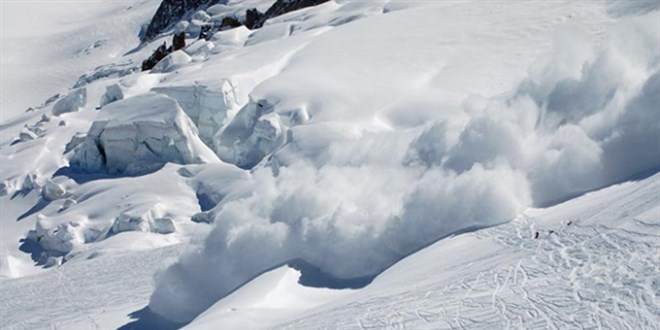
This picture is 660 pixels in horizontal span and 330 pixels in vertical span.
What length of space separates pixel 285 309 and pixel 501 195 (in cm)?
342

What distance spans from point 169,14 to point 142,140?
36.0m

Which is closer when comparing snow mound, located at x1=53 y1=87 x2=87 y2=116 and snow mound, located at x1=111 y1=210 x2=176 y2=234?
snow mound, located at x1=111 y1=210 x2=176 y2=234

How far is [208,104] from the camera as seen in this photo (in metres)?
23.1

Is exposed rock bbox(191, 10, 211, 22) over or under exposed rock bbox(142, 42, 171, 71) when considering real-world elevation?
under

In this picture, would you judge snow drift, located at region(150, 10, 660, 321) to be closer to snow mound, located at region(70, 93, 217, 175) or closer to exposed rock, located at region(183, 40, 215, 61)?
snow mound, located at region(70, 93, 217, 175)

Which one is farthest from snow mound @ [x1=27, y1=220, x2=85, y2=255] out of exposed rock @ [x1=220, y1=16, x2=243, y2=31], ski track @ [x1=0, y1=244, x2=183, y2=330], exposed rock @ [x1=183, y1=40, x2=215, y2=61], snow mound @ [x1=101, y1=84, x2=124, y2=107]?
exposed rock @ [x1=220, y1=16, x2=243, y2=31]

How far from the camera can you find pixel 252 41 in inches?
1235

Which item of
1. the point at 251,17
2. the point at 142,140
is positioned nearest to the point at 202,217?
the point at 142,140

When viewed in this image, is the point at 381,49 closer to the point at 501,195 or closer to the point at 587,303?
the point at 501,195

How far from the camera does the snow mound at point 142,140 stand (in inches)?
869

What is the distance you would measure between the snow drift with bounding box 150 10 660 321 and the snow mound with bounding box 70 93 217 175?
683 centimetres

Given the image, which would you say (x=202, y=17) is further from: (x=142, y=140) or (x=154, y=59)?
(x=142, y=140)

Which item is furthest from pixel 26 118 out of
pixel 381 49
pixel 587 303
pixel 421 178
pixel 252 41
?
pixel 587 303

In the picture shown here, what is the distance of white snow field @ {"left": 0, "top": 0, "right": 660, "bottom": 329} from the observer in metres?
10.2
